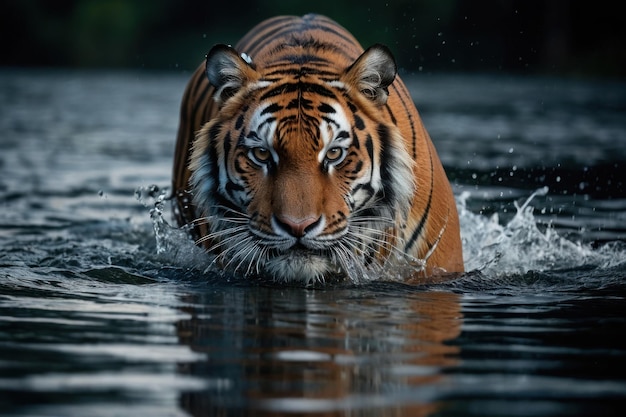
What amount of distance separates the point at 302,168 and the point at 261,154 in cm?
21

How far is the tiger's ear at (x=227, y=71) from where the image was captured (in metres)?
4.04

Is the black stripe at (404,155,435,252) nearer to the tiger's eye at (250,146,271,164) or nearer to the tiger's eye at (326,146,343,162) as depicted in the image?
the tiger's eye at (326,146,343,162)

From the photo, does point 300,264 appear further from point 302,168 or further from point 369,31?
point 369,31

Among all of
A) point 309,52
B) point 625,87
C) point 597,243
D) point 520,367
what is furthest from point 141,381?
point 625,87

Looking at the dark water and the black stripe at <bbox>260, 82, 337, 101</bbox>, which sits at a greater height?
the black stripe at <bbox>260, 82, 337, 101</bbox>

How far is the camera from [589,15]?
24.5 m

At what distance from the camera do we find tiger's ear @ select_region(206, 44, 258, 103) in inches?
159

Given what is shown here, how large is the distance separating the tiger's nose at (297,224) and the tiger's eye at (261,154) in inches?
10.9

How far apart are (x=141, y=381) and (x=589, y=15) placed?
904 inches

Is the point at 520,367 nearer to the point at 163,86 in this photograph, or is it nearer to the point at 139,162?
the point at 139,162

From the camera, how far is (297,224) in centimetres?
366

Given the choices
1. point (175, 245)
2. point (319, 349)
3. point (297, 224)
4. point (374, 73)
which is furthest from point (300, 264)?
point (175, 245)

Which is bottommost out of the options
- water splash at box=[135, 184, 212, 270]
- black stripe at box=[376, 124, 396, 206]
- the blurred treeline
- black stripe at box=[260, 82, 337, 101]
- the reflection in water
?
the reflection in water

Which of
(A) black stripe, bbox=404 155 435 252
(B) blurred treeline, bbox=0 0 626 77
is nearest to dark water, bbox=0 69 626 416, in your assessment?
(A) black stripe, bbox=404 155 435 252
